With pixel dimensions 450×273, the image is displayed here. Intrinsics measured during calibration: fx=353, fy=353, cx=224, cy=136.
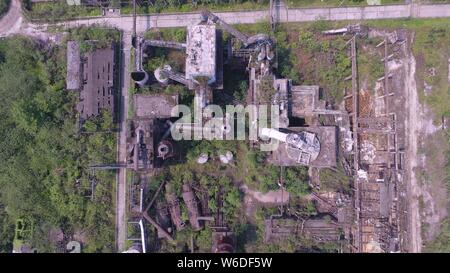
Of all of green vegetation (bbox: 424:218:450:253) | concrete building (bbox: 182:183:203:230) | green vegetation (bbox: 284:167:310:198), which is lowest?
green vegetation (bbox: 424:218:450:253)

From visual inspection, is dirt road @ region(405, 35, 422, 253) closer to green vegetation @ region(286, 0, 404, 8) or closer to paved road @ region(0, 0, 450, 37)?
paved road @ region(0, 0, 450, 37)

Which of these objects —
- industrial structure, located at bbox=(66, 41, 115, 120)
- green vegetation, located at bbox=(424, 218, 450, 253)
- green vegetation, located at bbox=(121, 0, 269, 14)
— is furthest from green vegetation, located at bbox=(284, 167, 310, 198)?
industrial structure, located at bbox=(66, 41, 115, 120)

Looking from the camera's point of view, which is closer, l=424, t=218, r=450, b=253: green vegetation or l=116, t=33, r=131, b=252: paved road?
l=424, t=218, r=450, b=253: green vegetation

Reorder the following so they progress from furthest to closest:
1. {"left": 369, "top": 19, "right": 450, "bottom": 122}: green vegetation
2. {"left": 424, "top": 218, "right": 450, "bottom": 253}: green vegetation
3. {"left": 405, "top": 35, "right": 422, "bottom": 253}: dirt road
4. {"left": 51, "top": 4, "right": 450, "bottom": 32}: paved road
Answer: {"left": 51, "top": 4, "right": 450, "bottom": 32}: paved road < {"left": 369, "top": 19, "right": 450, "bottom": 122}: green vegetation < {"left": 405, "top": 35, "right": 422, "bottom": 253}: dirt road < {"left": 424, "top": 218, "right": 450, "bottom": 253}: green vegetation

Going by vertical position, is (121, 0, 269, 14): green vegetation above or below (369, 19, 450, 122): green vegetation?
above

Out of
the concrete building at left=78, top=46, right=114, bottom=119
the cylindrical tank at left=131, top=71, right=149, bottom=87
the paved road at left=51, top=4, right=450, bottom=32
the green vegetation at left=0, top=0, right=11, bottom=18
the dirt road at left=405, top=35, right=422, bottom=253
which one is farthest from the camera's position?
the green vegetation at left=0, top=0, right=11, bottom=18

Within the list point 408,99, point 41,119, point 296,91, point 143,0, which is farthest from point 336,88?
point 41,119

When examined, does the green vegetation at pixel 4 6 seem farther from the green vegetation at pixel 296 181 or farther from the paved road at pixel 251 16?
the green vegetation at pixel 296 181

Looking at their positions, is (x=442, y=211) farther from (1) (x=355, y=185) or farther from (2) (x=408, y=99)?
(2) (x=408, y=99)
